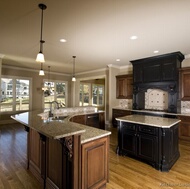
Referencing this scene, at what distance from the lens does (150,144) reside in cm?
263

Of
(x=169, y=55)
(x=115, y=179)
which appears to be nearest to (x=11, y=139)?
(x=115, y=179)

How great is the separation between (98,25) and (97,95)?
7939 mm

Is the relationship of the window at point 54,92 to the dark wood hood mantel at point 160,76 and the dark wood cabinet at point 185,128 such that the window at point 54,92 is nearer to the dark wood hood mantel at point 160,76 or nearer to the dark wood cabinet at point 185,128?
the dark wood hood mantel at point 160,76

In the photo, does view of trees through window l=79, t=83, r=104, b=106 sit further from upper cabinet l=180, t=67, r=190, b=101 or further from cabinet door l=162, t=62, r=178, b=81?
upper cabinet l=180, t=67, r=190, b=101

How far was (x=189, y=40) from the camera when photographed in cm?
341

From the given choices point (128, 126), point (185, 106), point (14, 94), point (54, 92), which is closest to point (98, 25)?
point (128, 126)

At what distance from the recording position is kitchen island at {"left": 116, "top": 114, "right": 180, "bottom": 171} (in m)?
2.49

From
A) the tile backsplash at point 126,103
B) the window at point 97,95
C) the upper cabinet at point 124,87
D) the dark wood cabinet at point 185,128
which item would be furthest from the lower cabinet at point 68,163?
the window at point 97,95

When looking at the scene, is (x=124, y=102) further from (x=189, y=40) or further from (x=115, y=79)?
(x=189, y=40)

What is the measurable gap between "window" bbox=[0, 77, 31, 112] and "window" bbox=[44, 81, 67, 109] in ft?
3.40

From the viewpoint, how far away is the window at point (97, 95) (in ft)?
33.8

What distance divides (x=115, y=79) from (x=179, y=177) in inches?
185

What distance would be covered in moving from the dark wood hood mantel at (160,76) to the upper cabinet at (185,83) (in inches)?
6.9

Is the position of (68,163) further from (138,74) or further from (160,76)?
(138,74)
